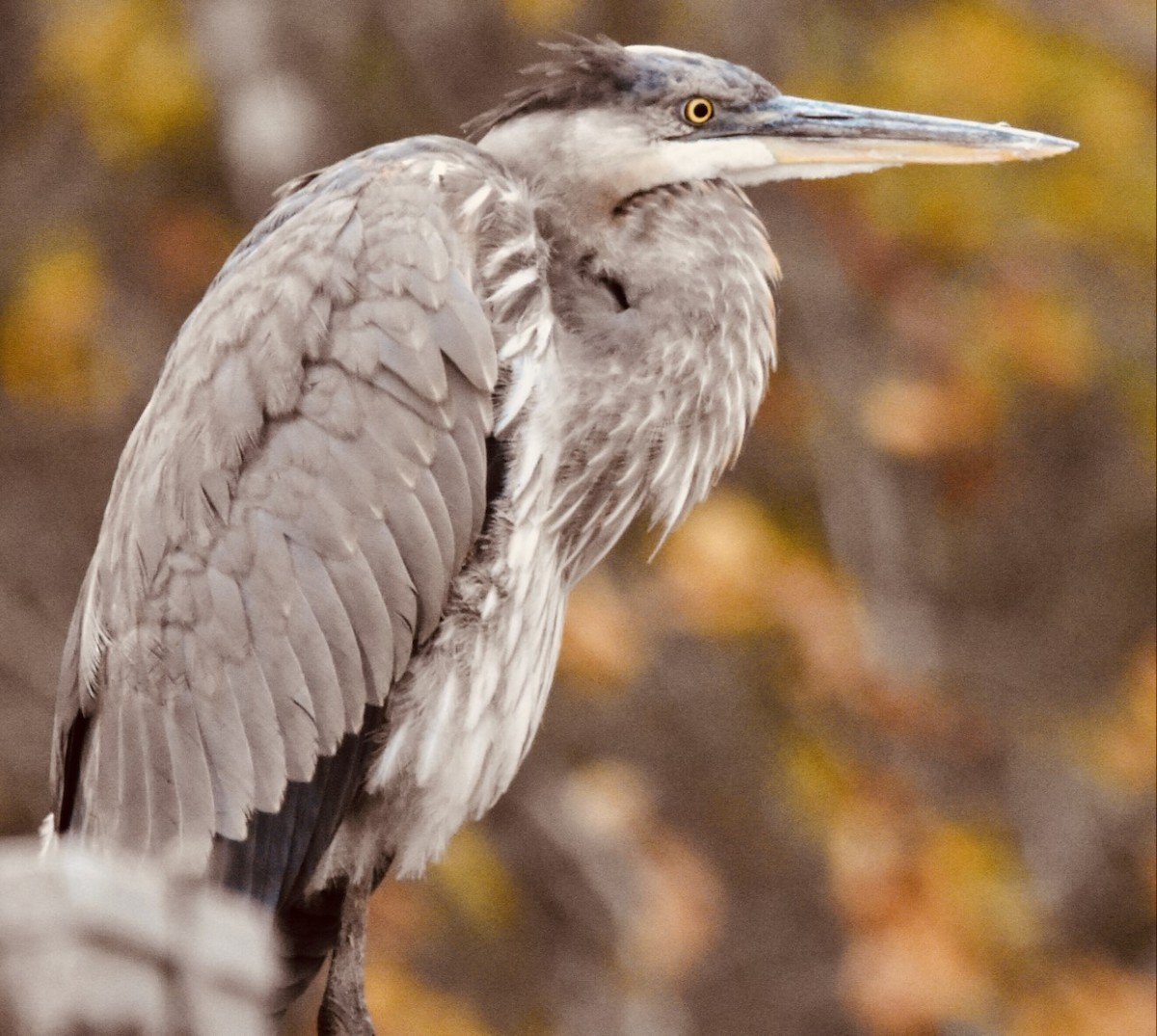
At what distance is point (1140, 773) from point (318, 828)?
395 centimetres

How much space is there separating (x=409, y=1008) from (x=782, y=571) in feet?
5.68

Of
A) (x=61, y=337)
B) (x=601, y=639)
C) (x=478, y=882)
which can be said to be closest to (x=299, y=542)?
(x=601, y=639)

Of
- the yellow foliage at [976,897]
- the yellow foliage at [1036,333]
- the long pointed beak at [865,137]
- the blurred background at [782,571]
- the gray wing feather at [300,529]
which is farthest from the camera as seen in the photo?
the yellow foliage at [1036,333]

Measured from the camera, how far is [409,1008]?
550cm

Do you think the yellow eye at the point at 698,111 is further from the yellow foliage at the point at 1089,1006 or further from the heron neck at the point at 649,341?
the yellow foliage at the point at 1089,1006

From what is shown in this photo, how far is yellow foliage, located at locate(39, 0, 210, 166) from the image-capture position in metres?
5.56

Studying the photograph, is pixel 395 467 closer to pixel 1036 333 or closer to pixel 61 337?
pixel 61 337

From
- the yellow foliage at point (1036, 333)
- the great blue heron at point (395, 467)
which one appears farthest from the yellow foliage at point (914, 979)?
the great blue heron at point (395, 467)

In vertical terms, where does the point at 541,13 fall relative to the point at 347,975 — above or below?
above

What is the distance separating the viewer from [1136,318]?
5941 mm

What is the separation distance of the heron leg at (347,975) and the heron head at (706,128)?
1.16 m

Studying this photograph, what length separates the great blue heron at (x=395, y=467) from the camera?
2.61m

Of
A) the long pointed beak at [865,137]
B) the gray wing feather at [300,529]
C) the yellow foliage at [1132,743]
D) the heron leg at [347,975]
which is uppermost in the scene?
the long pointed beak at [865,137]

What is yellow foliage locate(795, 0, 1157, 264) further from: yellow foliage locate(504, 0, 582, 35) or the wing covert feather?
the wing covert feather
